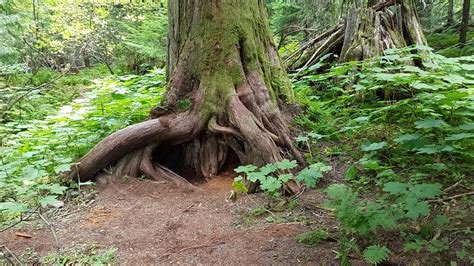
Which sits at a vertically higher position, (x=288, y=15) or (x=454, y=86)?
(x=288, y=15)

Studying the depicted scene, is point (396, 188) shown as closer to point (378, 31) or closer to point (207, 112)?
point (207, 112)

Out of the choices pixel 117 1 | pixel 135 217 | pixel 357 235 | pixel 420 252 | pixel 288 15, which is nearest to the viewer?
pixel 420 252

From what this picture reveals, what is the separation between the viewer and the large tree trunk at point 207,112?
3762 mm

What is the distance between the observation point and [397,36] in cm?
554

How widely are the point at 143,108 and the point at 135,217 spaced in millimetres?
2668

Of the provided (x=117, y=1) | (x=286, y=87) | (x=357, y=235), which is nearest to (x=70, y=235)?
(x=357, y=235)

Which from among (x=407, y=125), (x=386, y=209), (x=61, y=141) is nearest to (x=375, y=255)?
Answer: (x=386, y=209)

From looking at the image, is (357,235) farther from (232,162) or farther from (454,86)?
(454,86)

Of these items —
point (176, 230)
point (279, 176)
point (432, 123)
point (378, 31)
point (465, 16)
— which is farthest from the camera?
point (465, 16)

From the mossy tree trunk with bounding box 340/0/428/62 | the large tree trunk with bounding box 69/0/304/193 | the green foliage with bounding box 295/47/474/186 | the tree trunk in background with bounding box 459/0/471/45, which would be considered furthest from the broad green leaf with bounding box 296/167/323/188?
the tree trunk in background with bounding box 459/0/471/45

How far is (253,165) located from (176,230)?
3.41 ft

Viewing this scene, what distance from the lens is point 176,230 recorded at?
111 inches

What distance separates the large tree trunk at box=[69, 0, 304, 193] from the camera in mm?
3762

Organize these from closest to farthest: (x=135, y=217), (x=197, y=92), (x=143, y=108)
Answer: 1. (x=135, y=217)
2. (x=197, y=92)
3. (x=143, y=108)
